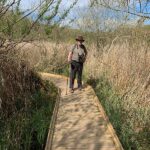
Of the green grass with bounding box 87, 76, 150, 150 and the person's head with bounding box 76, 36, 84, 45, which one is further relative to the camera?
the person's head with bounding box 76, 36, 84, 45

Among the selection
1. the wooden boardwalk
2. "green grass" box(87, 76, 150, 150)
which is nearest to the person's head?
"green grass" box(87, 76, 150, 150)

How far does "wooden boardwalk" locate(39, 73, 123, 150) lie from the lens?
1057 centimetres

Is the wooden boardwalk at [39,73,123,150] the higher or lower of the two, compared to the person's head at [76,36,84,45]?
lower

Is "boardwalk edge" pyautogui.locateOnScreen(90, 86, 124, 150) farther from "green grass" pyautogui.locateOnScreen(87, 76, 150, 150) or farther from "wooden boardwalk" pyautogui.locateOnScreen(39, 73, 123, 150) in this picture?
"green grass" pyautogui.locateOnScreen(87, 76, 150, 150)

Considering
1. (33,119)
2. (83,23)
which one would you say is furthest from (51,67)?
(33,119)

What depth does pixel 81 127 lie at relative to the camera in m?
12.1

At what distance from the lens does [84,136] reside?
1130cm

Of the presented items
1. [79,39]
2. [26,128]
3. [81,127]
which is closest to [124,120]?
[81,127]

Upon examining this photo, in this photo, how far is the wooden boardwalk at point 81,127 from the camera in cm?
1057

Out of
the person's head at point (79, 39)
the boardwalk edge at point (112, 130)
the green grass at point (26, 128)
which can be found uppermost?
the person's head at point (79, 39)

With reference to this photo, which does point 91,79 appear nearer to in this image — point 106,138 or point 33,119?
point 33,119

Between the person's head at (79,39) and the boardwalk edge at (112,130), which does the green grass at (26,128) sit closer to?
the boardwalk edge at (112,130)

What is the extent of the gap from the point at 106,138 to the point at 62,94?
6.13 metres

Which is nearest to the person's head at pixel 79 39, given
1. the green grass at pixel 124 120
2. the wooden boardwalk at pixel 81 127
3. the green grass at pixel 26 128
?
the green grass at pixel 124 120
